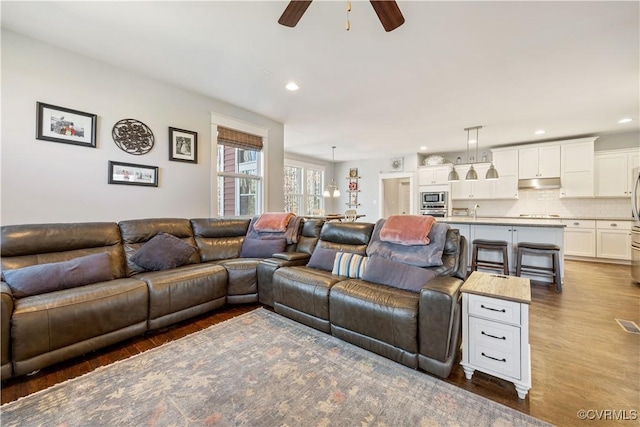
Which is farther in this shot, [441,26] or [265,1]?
[441,26]

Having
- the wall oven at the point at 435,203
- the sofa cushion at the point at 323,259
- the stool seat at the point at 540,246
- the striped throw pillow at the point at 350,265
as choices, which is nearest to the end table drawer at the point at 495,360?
the striped throw pillow at the point at 350,265

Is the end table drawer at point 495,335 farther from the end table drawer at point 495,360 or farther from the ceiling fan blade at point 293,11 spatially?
the ceiling fan blade at point 293,11

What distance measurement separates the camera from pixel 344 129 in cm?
512

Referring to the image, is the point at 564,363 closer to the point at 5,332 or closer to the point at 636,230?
the point at 636,230

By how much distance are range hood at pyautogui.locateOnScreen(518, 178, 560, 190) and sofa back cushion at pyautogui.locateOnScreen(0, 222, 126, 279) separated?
7.35 metres

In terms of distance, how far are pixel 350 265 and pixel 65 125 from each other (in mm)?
3131

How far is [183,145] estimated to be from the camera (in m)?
3.51

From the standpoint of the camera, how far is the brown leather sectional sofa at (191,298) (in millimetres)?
1689

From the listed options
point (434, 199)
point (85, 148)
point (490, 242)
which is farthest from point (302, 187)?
point (85, 148)

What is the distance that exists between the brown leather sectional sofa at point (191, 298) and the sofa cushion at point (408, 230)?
0.22 m

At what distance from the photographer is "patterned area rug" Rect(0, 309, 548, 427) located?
Answer: 1.38m

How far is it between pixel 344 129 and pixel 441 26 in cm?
303

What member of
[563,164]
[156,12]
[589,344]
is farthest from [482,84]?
[563,164]

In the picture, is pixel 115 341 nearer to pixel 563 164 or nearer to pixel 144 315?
pixel 144 315
